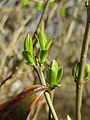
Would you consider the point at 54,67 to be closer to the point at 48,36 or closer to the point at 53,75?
the point at 53,75

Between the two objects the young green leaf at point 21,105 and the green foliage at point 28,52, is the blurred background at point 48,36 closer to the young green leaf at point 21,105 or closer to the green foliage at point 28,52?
the green foliage at point 28,52

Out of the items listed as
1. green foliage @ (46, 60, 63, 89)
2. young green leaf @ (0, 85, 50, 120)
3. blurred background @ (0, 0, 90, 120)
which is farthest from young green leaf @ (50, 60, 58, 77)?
blurred background @ (0, 0, 90, 120)

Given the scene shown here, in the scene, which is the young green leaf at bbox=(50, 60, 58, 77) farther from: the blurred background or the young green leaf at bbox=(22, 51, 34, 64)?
the blurred background

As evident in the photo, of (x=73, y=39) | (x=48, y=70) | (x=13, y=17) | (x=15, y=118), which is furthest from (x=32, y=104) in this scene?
(x=73, y=39)

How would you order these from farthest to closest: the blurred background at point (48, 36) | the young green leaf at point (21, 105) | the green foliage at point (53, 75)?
the blurred background at point (48, 36) < the green foliage at point (53, 75) < the young green leaf at point (21, 105)

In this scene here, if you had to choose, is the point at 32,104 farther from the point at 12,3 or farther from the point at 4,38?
the point at 4,38

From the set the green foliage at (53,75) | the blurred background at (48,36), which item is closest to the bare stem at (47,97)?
the green foliage at (53,75)
